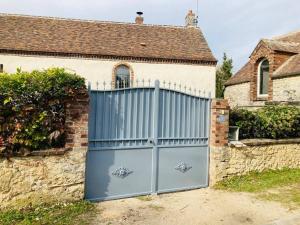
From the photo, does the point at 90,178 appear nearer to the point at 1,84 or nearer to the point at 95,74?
the point at 1,84

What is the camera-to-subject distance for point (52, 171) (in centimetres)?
523

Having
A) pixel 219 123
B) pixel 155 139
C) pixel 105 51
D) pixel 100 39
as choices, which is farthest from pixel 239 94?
pixel 155 139

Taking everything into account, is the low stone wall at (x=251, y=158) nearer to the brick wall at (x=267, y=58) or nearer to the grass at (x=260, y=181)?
the grass at (x=260, y=181)

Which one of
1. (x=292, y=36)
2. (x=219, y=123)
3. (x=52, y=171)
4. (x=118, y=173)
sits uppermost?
(x=292, y=36)

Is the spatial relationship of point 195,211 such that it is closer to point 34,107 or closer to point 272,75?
point 34,107

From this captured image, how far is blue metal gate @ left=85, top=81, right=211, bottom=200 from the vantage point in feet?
19.0

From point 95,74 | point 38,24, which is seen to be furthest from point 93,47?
point 38,24

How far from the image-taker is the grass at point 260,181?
677cm

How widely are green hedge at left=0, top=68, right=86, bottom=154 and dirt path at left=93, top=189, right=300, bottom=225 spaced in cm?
162

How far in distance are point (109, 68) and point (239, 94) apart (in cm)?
796

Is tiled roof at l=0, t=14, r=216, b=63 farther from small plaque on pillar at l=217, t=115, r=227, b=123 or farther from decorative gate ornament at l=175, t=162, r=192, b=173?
decorative gate ornament at l=175, t=162, r=192, b=173

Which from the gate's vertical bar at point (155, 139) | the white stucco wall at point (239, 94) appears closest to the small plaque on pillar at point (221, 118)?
the gate's vertical bar at point (155, 139)

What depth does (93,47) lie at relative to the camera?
61.7ft

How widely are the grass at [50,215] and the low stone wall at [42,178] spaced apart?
12 cm
